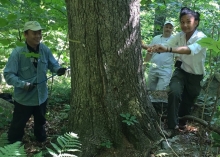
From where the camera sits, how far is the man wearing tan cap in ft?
12.8

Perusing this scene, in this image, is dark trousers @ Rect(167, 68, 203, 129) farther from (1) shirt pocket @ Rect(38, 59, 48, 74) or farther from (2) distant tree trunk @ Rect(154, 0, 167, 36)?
(2) distant tree trunk @ Rect(154, 0, 167, 36)

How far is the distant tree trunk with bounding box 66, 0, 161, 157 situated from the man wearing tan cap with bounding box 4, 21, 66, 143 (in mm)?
1009

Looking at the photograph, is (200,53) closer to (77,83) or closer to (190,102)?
(190,102)

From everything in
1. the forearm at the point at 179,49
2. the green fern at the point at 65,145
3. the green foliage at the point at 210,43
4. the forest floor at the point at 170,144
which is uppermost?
the green foliage at the point at 210,43

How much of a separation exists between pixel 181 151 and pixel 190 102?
126 centimetres

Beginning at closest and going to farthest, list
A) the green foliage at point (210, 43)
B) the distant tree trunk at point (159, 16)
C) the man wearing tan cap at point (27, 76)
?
the green foliage at point (210, 43) < the man wearing tan cap at point (27, 76) < the distant tree trunk at point (159, 16)

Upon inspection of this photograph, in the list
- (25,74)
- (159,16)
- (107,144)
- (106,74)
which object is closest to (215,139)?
(107,144)

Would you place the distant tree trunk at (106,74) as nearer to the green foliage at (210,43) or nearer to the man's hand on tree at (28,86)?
the man's hand on tree at (28,86)

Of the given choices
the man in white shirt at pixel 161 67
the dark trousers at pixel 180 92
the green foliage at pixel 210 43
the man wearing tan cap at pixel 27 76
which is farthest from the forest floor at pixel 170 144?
the man in white shirt at pixel 161 67

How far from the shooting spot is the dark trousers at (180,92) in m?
3.84

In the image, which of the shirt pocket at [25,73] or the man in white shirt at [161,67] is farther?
the man in white shirt at [161,67]

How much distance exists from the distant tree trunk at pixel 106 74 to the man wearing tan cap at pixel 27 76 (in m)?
1.01

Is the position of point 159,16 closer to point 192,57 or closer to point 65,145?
point 192,57

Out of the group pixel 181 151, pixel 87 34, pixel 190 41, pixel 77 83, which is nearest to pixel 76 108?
pixel 77 83
